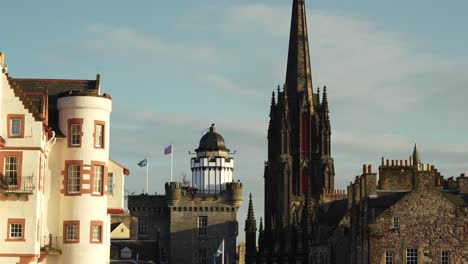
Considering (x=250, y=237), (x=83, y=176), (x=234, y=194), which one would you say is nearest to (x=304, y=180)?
(x=250, y=237)

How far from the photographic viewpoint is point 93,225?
59219 mm

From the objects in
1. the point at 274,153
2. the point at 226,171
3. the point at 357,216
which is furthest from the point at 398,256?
the point at 274,153

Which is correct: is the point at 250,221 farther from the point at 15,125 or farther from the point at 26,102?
the point at 26,102

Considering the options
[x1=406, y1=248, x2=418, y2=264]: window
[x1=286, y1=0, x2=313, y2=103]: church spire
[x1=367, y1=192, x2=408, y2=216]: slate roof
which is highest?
[x1=286, y1=0, x2=313, y2=103]: church spire

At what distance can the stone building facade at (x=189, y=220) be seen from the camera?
113812 millimetres

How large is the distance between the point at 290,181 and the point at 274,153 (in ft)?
18.2

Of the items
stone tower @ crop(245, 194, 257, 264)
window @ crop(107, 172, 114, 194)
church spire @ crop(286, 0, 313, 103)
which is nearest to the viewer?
window @ crop(107, 172, 114, 194)

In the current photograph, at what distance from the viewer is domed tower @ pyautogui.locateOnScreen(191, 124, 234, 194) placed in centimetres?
12112

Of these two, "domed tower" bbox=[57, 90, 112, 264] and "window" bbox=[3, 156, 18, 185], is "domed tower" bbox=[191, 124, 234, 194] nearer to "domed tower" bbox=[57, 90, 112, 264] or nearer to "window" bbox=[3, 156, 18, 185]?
"domed tower" bbox=[57, 90, 112, 264]

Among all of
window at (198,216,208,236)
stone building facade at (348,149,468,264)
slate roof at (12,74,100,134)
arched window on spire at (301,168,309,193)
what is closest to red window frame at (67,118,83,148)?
slate roof at (12,74,100,134)

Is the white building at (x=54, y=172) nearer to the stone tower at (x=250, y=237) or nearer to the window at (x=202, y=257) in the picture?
the window at (x=202, y=257)

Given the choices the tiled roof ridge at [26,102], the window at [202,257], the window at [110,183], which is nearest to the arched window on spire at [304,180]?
the window at [202,257]

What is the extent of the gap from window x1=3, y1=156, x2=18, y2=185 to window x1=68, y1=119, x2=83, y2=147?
A: 16.2 feet

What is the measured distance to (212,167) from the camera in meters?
121
